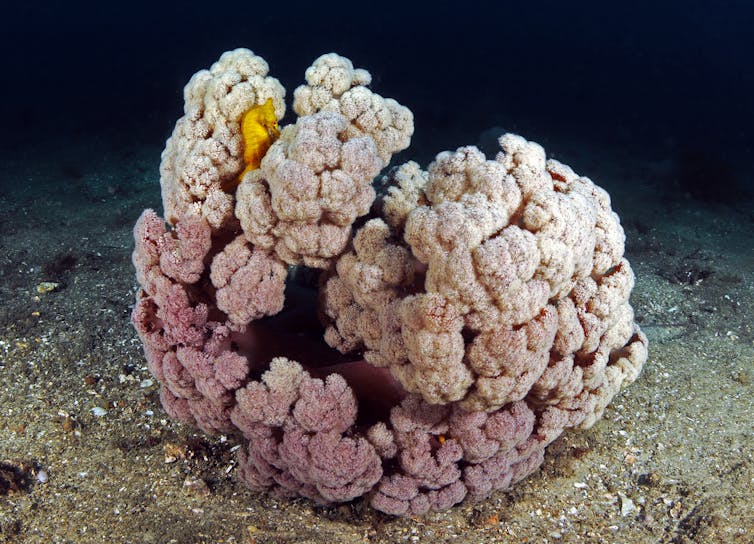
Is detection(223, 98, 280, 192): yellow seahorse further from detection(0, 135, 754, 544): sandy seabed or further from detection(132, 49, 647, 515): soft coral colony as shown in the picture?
detection(0, 135, 754, 544): sandy seabed

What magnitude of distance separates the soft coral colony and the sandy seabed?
309 mm

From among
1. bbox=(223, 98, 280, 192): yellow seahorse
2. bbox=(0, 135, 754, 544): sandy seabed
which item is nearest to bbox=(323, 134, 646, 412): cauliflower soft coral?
bbox=(223, 98, 280, 192): yellow seahorse

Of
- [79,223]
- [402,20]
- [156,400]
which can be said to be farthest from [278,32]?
[156,400]

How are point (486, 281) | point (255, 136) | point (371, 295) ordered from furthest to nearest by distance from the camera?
point (255, 136) → point (371, 295) → point (486, 281)

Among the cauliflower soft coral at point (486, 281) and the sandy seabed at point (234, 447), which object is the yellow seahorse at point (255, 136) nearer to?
the cauliflower soft coral at point (486, 281)

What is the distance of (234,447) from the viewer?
452 cm

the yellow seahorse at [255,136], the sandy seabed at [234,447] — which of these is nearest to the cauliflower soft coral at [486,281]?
the yellow seahorse at [255,136]

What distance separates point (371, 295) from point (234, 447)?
212cm

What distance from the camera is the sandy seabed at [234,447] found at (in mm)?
3787

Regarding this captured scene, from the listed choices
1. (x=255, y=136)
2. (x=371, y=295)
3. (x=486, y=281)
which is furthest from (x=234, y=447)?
(x=486, y=281)

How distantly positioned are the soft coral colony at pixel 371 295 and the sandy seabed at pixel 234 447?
1.01ft

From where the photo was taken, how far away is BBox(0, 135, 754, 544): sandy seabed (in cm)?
379

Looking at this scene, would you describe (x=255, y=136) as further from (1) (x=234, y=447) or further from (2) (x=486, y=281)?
(1) (x=234, y=447)

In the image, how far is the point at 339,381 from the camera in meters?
3.58
